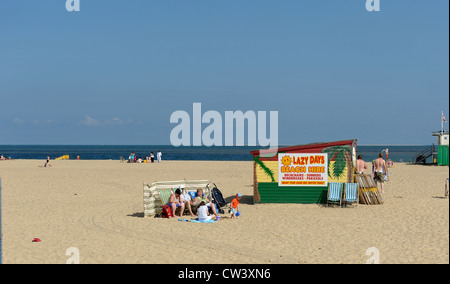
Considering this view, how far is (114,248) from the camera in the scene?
10.4 meters

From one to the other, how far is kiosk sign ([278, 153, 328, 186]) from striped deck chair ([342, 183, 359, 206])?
0.85 meters

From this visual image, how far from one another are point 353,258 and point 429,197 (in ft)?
34.9

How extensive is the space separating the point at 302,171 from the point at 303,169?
0.08 m

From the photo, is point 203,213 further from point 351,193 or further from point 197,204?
point 351,193

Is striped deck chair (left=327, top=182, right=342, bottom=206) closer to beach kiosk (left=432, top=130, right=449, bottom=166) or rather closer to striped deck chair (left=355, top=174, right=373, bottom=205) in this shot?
striped deck chair (left=355, top=174, right=373, bottom=205)

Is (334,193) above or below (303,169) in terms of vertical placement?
below

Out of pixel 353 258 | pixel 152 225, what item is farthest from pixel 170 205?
pixel 353 258

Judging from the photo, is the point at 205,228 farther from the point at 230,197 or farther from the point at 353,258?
the point at 230,197

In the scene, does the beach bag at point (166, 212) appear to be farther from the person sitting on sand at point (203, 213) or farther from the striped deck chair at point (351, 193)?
the striped deck chair at point (351, 193)

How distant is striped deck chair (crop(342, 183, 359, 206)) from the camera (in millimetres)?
16172

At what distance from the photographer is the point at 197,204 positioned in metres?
14.8

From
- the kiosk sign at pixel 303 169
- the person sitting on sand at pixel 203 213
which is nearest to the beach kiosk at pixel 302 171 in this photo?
the kiosk sign at pixel 303 169

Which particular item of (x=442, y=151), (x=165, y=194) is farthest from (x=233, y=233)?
(x=442, y=151)

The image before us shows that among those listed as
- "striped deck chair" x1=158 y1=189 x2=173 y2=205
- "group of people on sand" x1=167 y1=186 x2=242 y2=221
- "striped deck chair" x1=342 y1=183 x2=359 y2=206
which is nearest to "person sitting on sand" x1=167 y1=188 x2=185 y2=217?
"group of people on sand" x1=167 y1=186 x2=242 y2=221
